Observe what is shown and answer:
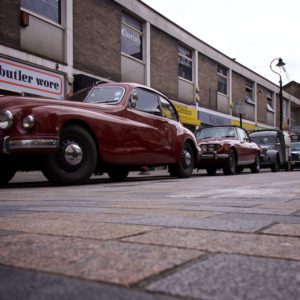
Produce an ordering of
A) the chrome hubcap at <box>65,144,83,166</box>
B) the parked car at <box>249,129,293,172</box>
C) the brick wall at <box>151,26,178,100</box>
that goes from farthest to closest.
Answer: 1. the brick wall at <box>151,26,178,100</box>
2. the parked car at <box>249,129,293,172</box>
3. the chrome hubcap at <box>65,144,83,166</box>

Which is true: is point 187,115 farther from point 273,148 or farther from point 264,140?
point 273,148

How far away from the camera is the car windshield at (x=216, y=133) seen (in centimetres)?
1262

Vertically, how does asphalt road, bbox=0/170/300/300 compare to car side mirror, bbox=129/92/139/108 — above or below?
below

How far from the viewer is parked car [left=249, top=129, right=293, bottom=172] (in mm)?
16672

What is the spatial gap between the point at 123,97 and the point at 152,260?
6180 mm

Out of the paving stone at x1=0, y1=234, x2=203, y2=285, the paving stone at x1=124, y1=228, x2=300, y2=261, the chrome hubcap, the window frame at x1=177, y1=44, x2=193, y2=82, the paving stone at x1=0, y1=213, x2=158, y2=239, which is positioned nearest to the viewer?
the paving stone at x1=0, y1=234, x2=203, y2=285

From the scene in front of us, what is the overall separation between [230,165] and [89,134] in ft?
19.9

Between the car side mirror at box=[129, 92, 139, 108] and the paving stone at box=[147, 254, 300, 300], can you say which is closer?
the paving stone at box=[147, 254, 300, 300]

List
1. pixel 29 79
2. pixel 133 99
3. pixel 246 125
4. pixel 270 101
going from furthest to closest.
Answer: pixel 270 101 → pixel 246 125 → pixel 29 79 → pixel 133 99

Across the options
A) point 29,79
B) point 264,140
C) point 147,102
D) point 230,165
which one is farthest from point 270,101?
point 147,102

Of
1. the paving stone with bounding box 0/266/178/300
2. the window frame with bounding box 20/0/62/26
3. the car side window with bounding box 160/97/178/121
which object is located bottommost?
the paving stone with bounding box 0/266/178/300

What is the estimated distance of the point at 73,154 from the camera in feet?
20.6

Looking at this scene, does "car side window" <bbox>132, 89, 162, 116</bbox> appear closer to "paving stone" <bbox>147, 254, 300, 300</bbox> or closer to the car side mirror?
the car side mirror

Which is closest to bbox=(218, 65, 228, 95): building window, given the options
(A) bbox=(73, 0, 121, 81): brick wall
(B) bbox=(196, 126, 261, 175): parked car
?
(A) bbox=(73, 0, 121, 81): brick wall
